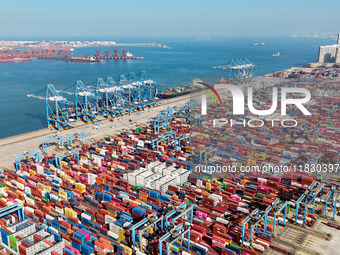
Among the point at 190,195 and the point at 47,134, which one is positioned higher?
the point at 190,195

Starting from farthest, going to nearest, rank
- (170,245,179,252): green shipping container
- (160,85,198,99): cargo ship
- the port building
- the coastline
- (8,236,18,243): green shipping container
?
the port building < (160,85,198,99): cargo ship < the coastline < (8,236,18,243): green shipping container < (170,245,179,252): green shipping container

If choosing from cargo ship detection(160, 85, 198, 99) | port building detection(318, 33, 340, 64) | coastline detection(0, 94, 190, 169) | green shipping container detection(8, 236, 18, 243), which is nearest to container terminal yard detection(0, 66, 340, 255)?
green shipping container detection(8, 236, 18, 243)

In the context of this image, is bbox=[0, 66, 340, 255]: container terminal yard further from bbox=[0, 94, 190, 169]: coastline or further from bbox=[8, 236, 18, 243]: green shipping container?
bbox=[0, 94, 190, 169]: coastline

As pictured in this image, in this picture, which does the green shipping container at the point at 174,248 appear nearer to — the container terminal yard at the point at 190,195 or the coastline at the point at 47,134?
the container terminal yard at the point at 190,195

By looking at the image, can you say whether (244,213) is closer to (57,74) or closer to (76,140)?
(76,140)

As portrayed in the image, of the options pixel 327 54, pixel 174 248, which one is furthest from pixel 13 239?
pixel 327 54

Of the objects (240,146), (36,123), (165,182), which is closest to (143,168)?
(165,182)

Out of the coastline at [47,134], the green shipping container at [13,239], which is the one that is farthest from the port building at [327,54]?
the green shipping container at [13,239]

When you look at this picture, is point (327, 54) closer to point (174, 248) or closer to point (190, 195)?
point (190, 195)
